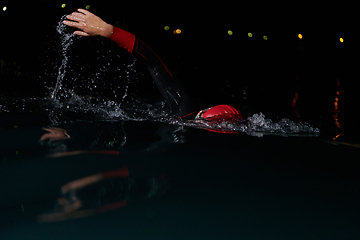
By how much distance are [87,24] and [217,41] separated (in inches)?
205

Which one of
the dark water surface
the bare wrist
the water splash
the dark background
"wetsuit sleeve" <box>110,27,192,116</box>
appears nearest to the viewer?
the dark water surface

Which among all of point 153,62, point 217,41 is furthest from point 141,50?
point 217,41

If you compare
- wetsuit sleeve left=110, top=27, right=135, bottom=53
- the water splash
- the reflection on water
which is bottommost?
the reflection on water

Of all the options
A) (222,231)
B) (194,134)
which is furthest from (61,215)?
(194,134)

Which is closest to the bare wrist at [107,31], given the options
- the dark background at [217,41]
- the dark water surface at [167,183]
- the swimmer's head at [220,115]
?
the dark water surface at [167,183]

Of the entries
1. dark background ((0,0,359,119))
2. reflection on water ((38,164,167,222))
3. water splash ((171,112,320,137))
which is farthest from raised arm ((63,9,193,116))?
dark background ((0,0,359,119))

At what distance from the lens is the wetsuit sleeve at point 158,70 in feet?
7.87

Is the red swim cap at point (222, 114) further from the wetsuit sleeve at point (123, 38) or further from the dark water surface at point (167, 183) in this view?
the wetsuit sleeve at point (123, 38)

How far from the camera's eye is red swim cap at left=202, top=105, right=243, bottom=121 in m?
2.45

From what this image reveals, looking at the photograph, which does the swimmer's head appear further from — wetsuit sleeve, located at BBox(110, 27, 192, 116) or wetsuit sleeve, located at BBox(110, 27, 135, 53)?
wetsuit sleeve, located at BBox(110, 27, 135, 53)

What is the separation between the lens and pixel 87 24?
2201 millimetres

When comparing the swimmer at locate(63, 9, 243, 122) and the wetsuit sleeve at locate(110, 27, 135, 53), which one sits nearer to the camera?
the swimmer at locate(63, 9, 243, 122)

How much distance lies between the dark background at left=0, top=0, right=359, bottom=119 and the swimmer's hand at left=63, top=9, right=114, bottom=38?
250 centimetres

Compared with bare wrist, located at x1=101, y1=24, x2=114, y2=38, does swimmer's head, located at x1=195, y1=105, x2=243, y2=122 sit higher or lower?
lower
